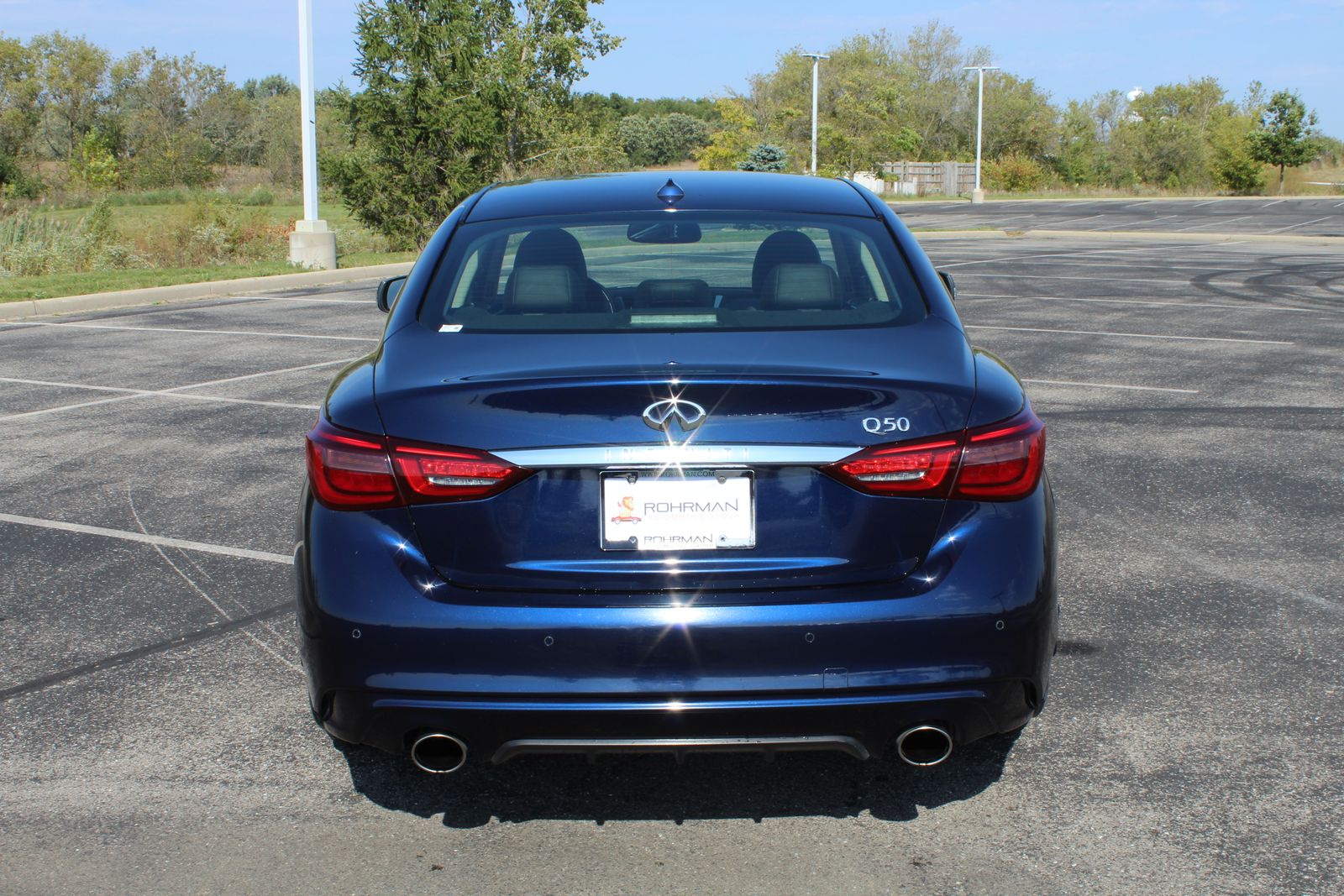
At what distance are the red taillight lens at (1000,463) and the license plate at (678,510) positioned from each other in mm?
492

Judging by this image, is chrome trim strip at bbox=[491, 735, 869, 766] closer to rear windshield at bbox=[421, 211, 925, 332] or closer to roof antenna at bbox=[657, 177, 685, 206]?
rear windshield at bbox=[421, 211, 925, 332]

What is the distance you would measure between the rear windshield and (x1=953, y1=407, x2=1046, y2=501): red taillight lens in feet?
1.51

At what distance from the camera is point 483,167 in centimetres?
2658

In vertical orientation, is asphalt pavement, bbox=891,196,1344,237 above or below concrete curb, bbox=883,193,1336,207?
below

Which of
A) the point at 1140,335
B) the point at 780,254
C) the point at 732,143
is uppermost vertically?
the point at 732,143

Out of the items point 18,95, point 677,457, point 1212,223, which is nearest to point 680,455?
point 677,457

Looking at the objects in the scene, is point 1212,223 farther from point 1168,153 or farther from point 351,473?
point 1168,153

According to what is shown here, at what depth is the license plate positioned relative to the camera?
112 inches

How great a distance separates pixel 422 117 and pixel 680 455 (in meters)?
24.3

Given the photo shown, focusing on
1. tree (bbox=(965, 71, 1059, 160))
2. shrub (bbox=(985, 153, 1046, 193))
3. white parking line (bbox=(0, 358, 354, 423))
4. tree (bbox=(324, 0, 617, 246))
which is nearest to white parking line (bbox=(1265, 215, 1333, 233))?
tree (bbox=(324, 0, 617, 246))

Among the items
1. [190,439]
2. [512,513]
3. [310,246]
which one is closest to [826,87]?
[310,246]

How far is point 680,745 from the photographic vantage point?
115 inches

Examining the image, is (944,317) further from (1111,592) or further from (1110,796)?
(1111,592)

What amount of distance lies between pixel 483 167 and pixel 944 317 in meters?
24.1
